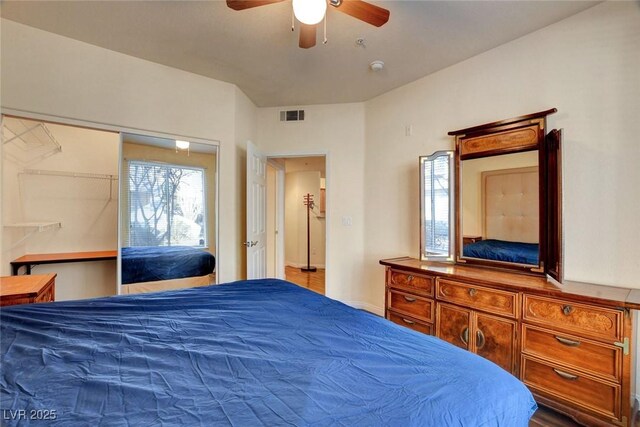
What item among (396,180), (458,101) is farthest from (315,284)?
(458,101)

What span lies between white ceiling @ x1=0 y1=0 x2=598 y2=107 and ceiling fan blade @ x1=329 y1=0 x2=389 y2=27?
40 cm

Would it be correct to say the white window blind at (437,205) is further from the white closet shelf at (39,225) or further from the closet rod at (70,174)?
the white closet shelf at (39,225)

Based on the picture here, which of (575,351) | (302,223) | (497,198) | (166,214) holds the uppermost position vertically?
(497,198)

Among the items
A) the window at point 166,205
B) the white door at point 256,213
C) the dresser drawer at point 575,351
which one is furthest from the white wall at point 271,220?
the dresser drawer at point 575,351

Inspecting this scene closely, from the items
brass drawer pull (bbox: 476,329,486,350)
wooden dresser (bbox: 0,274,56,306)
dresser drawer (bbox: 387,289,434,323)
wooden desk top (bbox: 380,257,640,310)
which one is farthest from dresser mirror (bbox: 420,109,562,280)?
wooden dresser (bbox: 0,274,56,306)

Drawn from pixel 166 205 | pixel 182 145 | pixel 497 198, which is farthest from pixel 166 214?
pixel 497 198

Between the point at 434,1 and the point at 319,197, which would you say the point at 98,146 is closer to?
the point at 434,1

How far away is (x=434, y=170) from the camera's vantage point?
9.64 ft

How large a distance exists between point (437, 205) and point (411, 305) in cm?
100

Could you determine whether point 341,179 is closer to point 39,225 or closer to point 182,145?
point 182,145

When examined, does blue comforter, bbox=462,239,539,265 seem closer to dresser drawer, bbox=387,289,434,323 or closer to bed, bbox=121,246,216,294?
dresser drawer, bbox=387,289,434,323

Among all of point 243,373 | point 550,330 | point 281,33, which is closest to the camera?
point 243,373

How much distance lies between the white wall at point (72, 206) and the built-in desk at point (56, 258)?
94mm

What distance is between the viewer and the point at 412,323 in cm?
266
